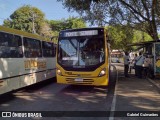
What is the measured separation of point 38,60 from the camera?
1614 centimetres

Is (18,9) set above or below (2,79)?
above

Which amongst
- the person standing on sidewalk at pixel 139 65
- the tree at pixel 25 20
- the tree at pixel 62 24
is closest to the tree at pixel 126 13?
the person standing on sidewalk at pixel 139 65

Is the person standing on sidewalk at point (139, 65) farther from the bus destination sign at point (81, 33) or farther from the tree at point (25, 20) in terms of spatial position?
the tree at point (25, 20)

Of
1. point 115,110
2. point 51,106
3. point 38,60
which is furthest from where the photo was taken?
point 38,60

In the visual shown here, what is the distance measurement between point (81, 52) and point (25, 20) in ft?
172

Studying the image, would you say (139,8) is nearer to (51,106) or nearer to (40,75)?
(40,75)

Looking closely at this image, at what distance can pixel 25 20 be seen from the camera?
65188 millimetres

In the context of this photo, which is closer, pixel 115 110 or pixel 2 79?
A: pixel 115 110

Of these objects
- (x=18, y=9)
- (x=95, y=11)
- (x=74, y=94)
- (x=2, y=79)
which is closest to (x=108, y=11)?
(x=95, y=11)

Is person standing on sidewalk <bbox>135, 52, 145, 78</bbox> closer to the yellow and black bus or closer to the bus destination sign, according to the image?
the yellow and black bus

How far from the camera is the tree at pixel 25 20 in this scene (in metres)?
63.3

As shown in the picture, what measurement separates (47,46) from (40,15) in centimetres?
5541

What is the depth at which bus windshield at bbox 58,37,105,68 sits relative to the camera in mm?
14383

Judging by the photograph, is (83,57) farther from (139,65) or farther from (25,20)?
(25,20)
